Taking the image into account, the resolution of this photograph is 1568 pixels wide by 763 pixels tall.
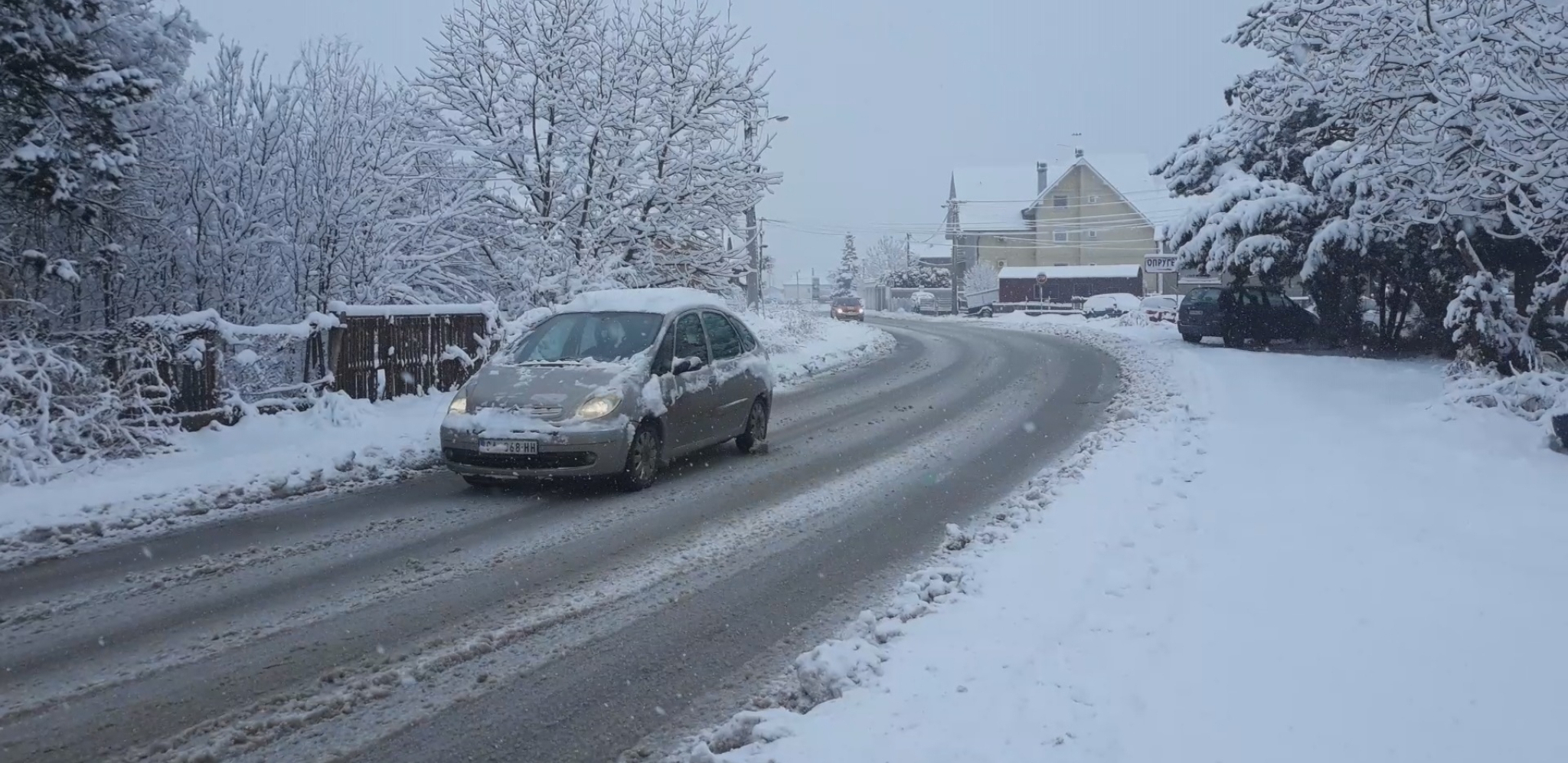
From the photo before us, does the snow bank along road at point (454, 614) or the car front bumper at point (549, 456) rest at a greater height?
the car front bumper at point (549, 456)

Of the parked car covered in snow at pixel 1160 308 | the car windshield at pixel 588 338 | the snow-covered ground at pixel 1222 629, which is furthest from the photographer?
the parked car covered in snow at pixel 1160 308

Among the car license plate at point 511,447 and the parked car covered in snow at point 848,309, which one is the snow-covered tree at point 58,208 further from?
the parked car covered in snow at point 848,309

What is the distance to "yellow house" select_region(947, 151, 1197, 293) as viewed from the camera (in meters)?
77.1

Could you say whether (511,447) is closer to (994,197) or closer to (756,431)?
(756,431)

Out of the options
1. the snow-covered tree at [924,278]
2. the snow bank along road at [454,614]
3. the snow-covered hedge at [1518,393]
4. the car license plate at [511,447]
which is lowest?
the snow bank along road at [454,614]

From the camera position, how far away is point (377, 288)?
1459 centimetres

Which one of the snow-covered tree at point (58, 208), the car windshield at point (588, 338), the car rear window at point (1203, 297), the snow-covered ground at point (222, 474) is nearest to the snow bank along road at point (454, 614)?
the snow-covered ground at point (222, 474)

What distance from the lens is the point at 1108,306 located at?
53.7m

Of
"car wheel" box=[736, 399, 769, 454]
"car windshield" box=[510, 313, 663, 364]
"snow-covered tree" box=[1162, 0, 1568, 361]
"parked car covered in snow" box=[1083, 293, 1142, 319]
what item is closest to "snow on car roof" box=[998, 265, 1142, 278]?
"parked car covered in snow" box=[1083, 293, 1142, 319]

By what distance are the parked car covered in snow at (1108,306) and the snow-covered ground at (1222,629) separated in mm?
44317

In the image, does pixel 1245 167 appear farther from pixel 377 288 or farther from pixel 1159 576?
pixel 1159 576

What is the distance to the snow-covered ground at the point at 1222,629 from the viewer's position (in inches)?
158

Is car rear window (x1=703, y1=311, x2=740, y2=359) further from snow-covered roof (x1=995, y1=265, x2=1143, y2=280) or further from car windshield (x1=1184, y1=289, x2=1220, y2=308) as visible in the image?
snow-covered roof (x1=995, y1=265, x2=1143, y2=280)

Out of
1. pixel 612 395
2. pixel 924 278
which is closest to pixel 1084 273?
pixel 924 278
